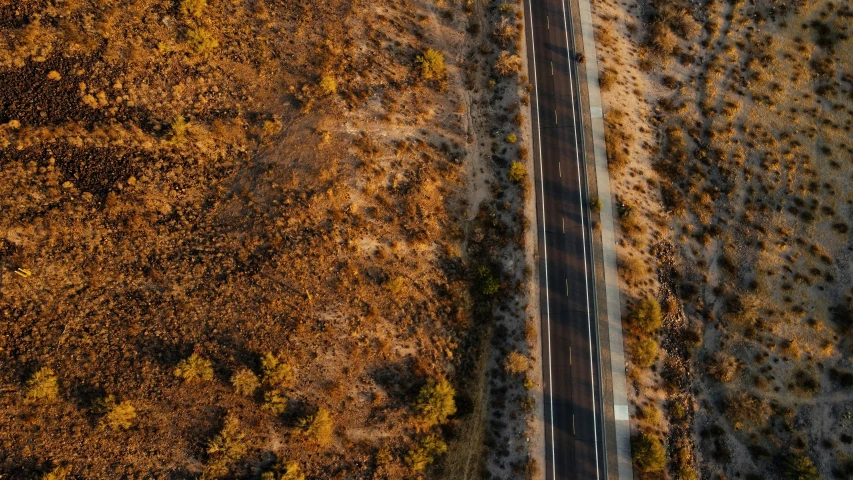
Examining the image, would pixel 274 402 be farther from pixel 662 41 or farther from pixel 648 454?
pixel 662 41

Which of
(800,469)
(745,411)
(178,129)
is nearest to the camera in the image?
(800,469)

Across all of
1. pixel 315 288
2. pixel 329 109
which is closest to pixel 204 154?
pixel 329 109

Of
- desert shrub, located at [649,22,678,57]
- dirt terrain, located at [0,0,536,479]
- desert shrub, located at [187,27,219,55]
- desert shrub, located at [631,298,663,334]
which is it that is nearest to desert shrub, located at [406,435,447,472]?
dirt terrain, located at [0,0,536,479]

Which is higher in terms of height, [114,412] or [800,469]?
[114,412]

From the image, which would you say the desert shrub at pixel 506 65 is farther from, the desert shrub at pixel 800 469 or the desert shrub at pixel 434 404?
the desert shrub at pixel 800 469

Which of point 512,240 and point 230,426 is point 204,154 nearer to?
point 230,426

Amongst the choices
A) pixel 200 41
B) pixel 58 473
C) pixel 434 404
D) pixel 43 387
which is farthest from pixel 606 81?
pixel 58 473

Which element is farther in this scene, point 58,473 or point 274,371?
point 274,371

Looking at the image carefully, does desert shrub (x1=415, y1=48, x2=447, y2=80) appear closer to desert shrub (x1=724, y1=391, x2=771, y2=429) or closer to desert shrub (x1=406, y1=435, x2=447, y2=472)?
desert shrub (x1=406, y1=435, x2=447, y2=472)
